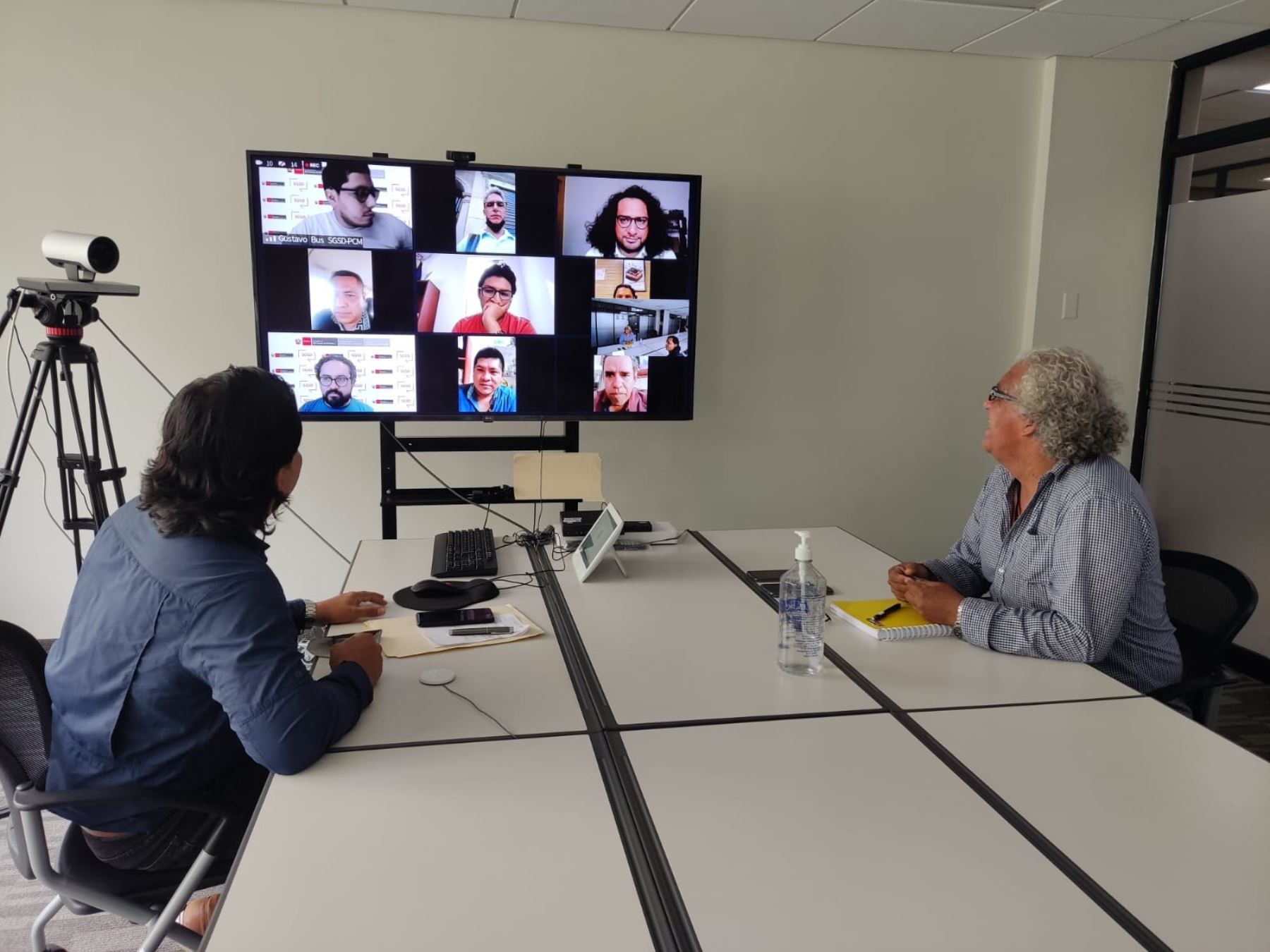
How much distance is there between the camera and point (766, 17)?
3.54m

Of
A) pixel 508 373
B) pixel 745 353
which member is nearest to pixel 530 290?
pixel 508 373

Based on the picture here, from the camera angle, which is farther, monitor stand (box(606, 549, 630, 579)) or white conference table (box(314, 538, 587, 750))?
monitor stand (box(606, 549, 630, 579))

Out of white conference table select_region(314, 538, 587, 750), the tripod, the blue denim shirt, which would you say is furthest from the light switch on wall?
the tripod

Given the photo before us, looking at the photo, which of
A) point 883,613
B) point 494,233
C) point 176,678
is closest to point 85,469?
point 494,233

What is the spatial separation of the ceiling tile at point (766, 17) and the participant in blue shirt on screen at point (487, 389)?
5.14 feet

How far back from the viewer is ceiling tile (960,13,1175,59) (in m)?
3.54

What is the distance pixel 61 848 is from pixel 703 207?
316 cm

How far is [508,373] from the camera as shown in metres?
3.14

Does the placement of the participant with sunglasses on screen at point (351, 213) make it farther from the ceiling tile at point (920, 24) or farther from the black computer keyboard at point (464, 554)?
the ceiling tile at point (920, 24)

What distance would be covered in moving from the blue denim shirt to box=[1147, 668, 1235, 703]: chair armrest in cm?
164

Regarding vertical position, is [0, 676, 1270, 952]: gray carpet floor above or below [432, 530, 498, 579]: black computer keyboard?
below

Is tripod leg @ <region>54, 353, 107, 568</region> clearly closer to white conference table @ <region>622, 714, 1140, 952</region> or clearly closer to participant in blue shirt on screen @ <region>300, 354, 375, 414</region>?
participant in blue shirt on screen @ <region>300, 354, 375, 414</region>

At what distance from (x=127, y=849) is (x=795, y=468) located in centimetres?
315

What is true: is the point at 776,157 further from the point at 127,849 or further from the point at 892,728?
the point at 127,849
